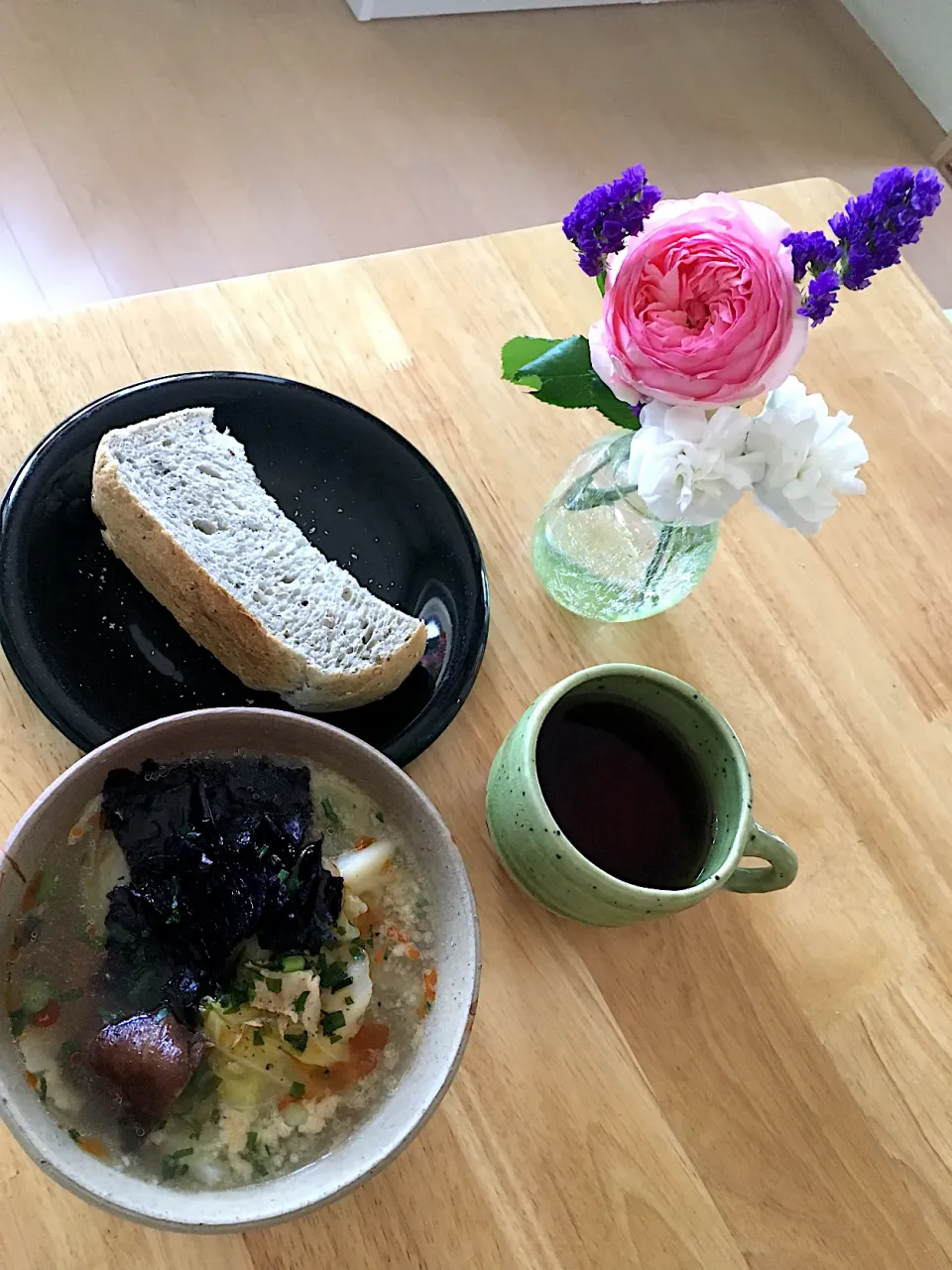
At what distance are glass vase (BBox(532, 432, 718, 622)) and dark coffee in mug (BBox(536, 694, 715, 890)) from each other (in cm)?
12

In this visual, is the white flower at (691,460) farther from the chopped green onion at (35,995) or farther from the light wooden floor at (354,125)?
the light wooden floor at (354,125)

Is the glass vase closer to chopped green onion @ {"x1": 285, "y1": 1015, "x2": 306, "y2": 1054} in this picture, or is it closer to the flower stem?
the flower stem

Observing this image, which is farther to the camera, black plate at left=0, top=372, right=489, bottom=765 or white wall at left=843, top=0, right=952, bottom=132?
white wall at left=843, top=0, right=952, bottom=132

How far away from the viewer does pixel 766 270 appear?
1.84 ft

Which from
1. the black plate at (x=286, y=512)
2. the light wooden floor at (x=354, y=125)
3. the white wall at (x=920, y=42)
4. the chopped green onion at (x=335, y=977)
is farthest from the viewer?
the white wall at (x=920, y=42)

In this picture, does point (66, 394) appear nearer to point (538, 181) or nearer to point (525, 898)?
point (525, 898)

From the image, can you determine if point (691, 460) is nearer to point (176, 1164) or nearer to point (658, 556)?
point (658, 556)

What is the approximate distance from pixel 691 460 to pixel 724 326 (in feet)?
0.24

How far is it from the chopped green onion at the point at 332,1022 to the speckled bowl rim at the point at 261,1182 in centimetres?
5

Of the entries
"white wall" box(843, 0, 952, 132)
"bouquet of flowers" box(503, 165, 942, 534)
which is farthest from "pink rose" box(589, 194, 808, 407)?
"white wall" box(843, 0, 952, 132)

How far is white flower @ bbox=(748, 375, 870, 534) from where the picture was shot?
59 cm

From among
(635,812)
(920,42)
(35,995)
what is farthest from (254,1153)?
(920,42)

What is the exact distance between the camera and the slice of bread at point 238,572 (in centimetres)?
76

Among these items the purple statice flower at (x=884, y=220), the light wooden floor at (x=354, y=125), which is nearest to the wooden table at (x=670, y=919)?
the purple statice flower at (x=884, y=220)
